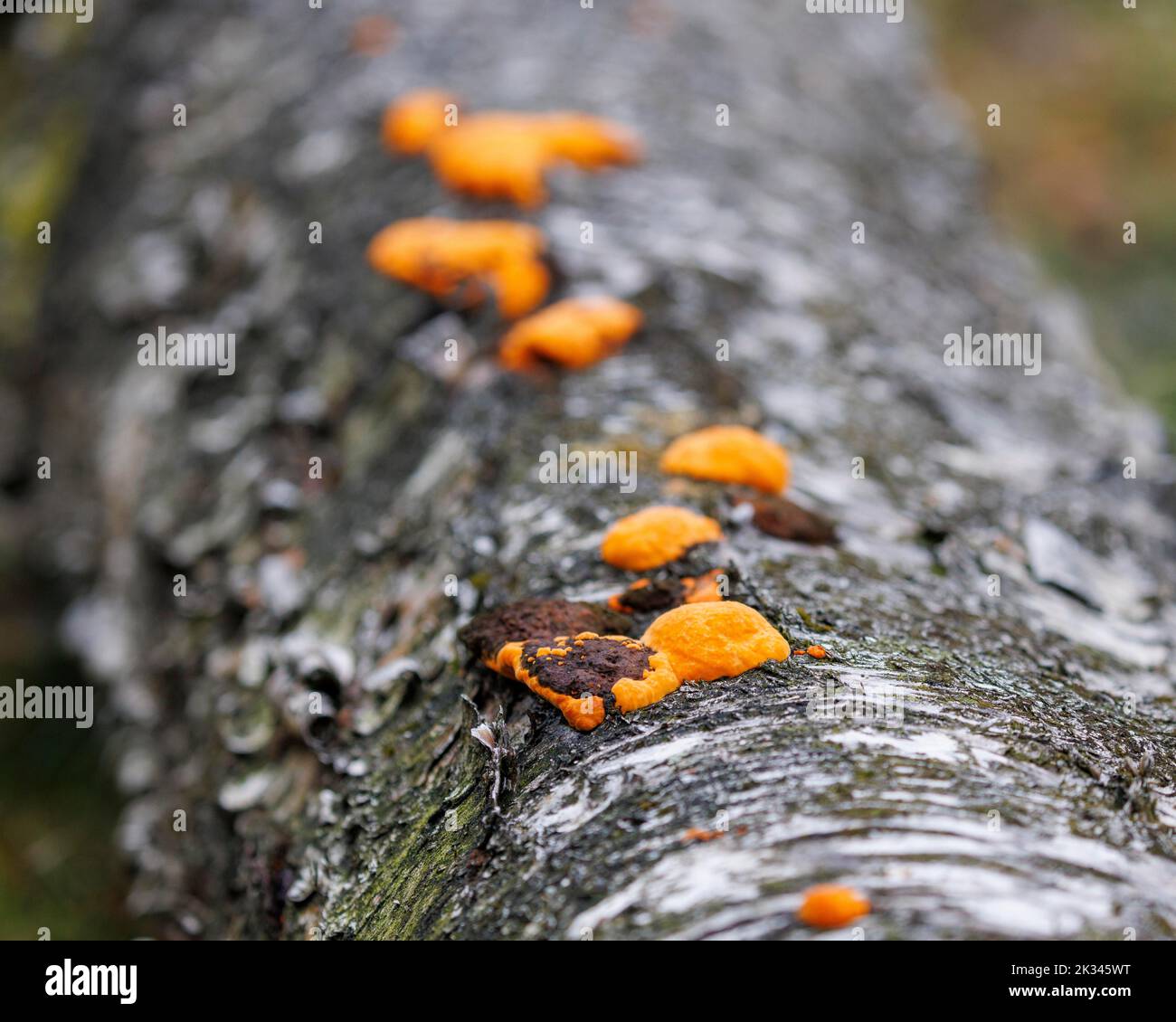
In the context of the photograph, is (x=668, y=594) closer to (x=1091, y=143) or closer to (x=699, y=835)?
(x=699, y=835)

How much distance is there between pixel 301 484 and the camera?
423cm

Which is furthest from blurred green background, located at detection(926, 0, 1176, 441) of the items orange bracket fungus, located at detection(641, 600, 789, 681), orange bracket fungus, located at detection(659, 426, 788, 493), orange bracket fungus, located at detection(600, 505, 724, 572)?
orange bracket fungus, located at detection(641, 600, 789, 681)

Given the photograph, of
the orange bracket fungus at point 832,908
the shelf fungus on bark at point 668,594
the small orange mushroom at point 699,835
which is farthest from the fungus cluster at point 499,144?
the orange bracket fungus at point 832,908

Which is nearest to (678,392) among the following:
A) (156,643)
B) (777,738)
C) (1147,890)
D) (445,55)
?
(777,738)

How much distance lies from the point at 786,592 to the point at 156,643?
3.24 m

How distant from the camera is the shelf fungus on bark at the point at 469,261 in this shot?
416cm

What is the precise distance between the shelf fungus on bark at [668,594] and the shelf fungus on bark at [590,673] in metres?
0.21

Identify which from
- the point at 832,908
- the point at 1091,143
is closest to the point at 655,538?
the point at 832,908

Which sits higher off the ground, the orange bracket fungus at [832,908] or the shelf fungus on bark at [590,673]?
the shelf fungus on bark at [590,673]

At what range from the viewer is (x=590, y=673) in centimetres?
233

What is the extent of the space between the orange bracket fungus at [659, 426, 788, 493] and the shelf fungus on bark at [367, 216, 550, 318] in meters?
1.20

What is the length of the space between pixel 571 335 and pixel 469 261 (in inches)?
28.5

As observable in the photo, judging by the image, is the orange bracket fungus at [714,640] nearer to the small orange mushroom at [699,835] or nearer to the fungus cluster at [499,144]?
the small orange mushroom at [699,835]

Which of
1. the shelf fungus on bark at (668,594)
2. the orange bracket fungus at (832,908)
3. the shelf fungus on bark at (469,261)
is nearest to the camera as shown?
the orange bracket fungus at (832,908)
